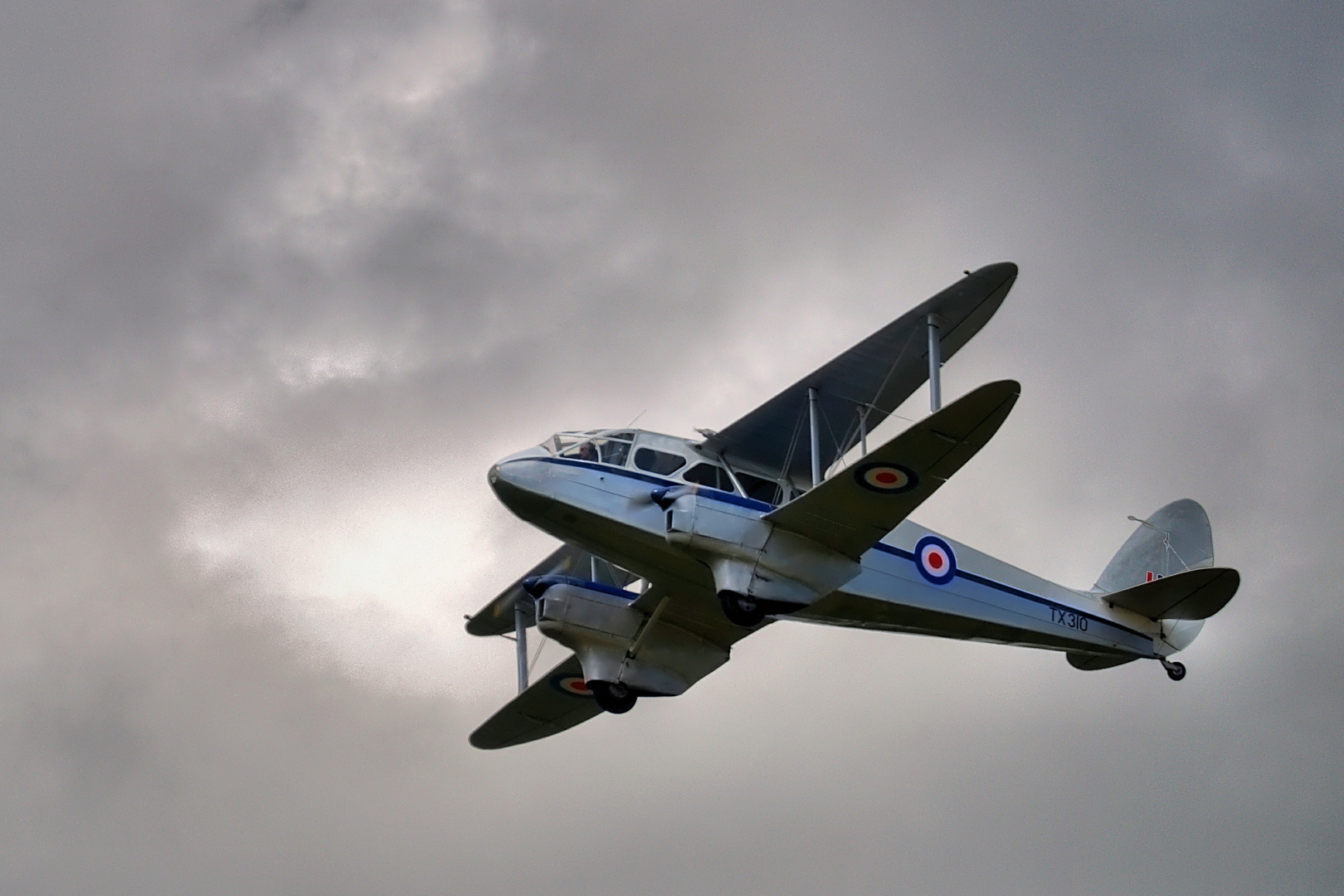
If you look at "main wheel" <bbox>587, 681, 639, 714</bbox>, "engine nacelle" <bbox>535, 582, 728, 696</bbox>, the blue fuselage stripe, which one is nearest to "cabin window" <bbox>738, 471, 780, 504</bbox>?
the blue fuselage stripe

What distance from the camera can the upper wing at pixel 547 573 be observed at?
3488 centimetres

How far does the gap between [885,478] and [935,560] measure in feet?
15.2

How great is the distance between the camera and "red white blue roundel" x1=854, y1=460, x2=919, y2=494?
2514cm

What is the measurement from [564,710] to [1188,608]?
1379 cm

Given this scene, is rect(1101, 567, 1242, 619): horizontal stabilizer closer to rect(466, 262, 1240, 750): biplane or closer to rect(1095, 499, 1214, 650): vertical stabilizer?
rect(466, 262, 1240, 750): biplane

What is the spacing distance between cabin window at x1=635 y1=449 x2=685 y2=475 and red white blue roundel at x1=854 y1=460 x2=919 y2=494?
172 inches

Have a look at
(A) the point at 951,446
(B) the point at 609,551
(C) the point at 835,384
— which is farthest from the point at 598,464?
(A) the point at 951,446

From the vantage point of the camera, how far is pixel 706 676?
32.4 meters

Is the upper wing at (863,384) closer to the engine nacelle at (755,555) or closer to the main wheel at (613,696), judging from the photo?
the engine nacelle at (755,555)

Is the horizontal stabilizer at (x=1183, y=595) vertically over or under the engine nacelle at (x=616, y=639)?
under

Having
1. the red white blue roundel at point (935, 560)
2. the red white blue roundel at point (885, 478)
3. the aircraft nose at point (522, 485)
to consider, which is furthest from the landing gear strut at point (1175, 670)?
the aircraft nose at point (522, 485)

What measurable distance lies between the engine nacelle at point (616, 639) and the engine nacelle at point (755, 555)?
436cm

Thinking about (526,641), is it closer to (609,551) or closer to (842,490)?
(609,551)

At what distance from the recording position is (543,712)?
3544 centimetres
